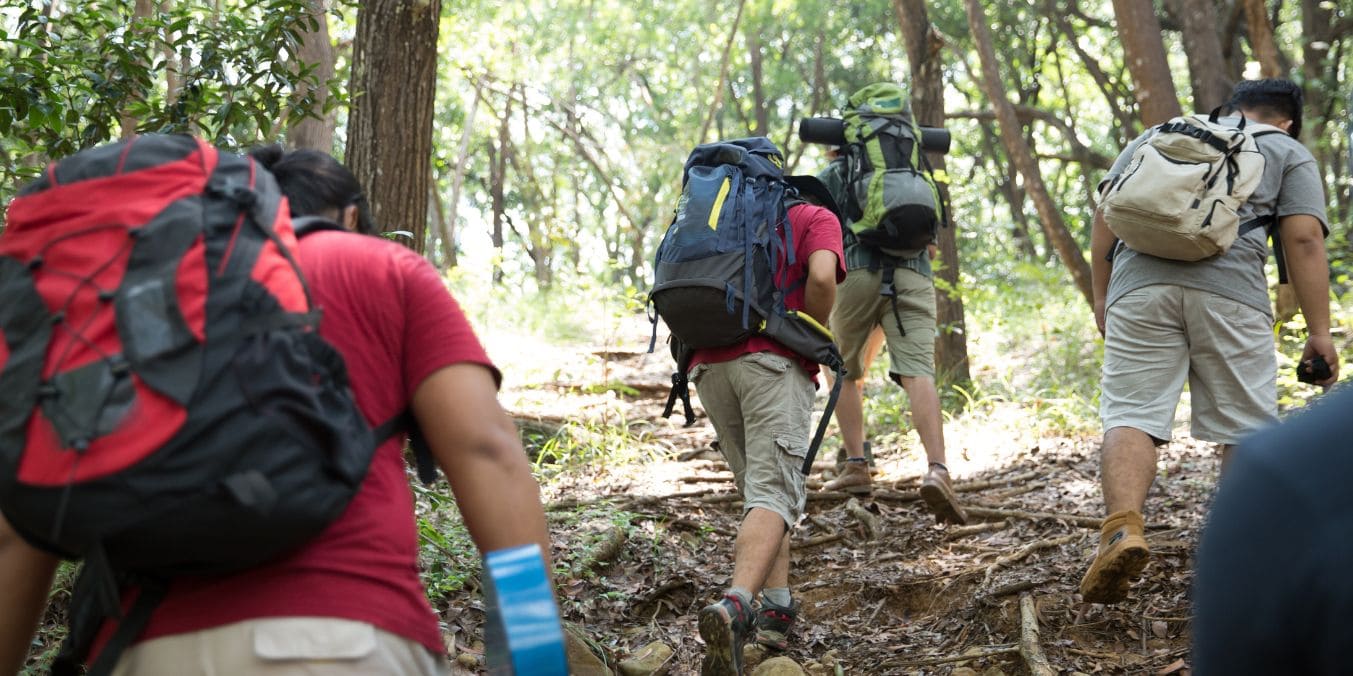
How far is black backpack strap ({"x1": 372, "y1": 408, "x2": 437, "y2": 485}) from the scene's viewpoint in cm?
182

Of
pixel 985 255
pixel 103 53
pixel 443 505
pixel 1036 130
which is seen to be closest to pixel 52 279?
pixel 103 53

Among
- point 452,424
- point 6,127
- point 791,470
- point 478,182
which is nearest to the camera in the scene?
point 452,424

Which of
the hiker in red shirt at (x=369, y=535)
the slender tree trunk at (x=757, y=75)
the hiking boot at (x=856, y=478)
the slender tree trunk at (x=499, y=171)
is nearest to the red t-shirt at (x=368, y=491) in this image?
the hiker in red shirt at (x=369, y=535)

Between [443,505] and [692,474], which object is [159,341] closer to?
[443,505]

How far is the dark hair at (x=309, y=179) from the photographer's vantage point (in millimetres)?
2078

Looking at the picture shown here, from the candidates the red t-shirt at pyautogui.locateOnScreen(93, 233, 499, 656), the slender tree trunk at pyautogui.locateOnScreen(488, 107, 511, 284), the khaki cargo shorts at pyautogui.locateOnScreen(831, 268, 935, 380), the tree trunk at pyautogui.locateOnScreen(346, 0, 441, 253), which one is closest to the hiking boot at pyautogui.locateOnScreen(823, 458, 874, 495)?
the khaki cargo shorts at pyautogui.locateOnScreen(831, 268, 935, 380)

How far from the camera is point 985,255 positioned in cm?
2427

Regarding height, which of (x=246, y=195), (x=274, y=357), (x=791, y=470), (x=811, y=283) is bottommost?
(x=791, y=470)

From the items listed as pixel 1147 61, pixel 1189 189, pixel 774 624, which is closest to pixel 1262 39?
pixel 1147 61

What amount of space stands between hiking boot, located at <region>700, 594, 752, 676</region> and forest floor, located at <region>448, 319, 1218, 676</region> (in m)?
0.54

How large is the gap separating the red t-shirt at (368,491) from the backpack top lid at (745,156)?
278 centimetres

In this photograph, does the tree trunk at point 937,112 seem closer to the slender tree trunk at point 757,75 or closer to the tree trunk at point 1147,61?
the tree trunk at point 1147,61

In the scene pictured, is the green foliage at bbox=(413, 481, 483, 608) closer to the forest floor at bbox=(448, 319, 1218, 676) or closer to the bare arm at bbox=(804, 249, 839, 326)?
the forest floor at bbox=(448, 319, 1218, 676)

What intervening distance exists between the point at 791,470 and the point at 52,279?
3.22m
